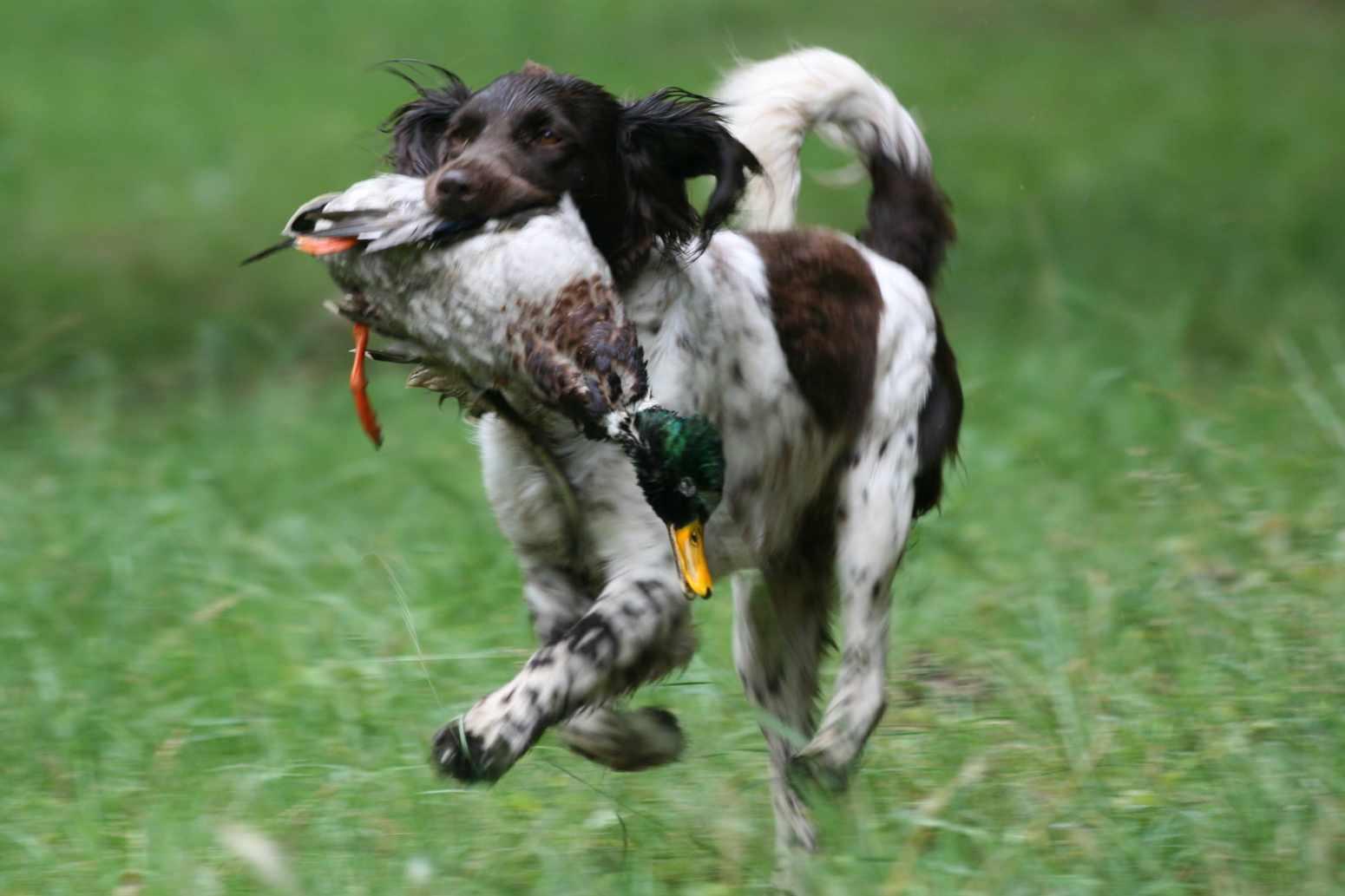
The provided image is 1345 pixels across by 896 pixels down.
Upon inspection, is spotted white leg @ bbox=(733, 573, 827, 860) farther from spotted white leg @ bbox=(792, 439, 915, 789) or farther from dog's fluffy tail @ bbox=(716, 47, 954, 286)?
dog's fluffy tail @ bbox=(716, 47, 954, 286)

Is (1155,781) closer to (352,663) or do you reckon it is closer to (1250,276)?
(352,663)

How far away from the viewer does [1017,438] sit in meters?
7.46

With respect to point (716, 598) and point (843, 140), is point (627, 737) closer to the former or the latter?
point (843, 140)

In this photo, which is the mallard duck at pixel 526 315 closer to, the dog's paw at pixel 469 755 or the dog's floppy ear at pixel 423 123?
the dog's paw at pixel 469 755

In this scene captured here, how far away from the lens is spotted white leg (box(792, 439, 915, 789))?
13.9 ft

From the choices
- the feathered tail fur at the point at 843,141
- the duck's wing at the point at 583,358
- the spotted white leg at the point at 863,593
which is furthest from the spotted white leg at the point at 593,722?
the feathered tail fur at the point at 843,141

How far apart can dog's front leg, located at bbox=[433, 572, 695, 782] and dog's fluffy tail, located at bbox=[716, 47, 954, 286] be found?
1463 mm

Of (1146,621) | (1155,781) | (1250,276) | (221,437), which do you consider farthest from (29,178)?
(1155,781)

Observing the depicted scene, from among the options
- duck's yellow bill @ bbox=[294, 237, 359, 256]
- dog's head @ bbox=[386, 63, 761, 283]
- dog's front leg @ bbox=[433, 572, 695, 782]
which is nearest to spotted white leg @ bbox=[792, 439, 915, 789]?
dog's front leg @ bbox=[433, 572, 695, 782]

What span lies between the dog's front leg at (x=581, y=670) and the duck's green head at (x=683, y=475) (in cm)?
16

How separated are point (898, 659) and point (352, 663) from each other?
1541 millimetres

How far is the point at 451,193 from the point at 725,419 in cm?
86

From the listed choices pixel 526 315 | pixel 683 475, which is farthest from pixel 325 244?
pixel 683 475

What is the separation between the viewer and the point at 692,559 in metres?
3.53
